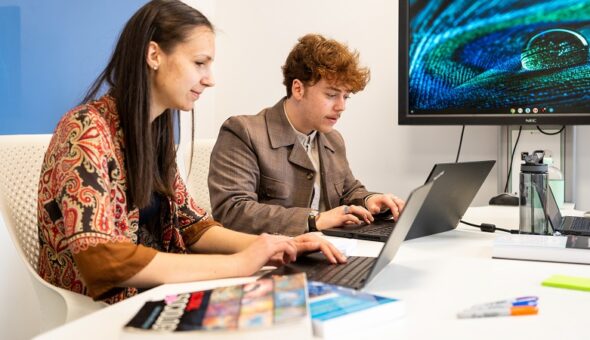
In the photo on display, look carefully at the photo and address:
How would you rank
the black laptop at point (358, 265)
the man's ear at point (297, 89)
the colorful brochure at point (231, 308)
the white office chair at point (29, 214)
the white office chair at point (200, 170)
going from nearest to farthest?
the colorful brochure at point (231, 308) → the black laptop at point (358, 265) → the white office chair at point (29, 214) → the man's ear at point (297, 89) → the white office chair at point (200, 170)

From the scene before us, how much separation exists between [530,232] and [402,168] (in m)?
1.31

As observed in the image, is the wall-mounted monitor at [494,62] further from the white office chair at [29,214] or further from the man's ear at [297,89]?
the white office chair at [29,214]

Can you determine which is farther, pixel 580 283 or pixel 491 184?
pixel 491 184

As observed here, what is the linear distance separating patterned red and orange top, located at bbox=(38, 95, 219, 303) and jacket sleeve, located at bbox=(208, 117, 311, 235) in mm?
378

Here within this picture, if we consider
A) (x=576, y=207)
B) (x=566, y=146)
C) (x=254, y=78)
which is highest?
(x=254, y=78)

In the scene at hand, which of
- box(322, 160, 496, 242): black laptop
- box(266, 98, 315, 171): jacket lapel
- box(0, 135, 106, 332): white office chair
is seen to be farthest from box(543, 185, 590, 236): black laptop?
box(0, 135, 106, 332): white office chair

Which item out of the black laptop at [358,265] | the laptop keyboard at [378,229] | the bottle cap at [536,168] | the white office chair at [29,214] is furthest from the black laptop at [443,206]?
the white office chair at [29,214]

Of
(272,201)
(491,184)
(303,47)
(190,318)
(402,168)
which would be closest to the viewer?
(190,318)

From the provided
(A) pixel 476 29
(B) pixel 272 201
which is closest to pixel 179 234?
(B) pixel 272 201

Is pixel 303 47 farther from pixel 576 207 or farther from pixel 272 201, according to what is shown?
pixel 576 207

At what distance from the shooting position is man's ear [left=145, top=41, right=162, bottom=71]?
134cm

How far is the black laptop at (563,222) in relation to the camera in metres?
1.52

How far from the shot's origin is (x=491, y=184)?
2.65 meters

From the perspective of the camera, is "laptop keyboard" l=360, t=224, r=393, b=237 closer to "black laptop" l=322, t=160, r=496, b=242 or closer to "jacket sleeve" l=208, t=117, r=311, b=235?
"black laptop" l=322, t=160, r=496, b=242
